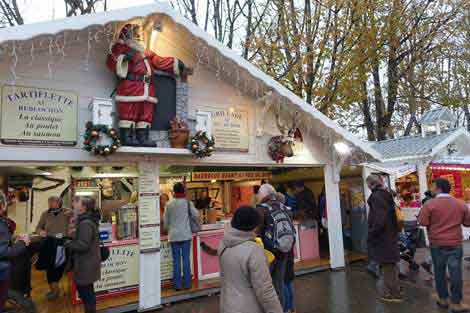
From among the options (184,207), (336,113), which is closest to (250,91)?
(184,207)

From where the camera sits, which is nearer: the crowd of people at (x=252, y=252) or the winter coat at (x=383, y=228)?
the crowd of people at (x=252, y=252)

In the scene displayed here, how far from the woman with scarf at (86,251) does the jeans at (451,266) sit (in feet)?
14.8

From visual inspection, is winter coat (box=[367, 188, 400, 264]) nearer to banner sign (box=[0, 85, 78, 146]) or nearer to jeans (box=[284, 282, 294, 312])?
jeans (box=[284, 282, 294, 312])

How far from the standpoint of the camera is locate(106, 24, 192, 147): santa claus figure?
572cm

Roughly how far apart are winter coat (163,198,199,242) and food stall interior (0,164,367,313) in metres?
0.53

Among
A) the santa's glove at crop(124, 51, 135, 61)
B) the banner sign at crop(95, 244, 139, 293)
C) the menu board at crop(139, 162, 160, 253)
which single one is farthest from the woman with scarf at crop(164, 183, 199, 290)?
the santa's glove at crop(124, 51, 135, 61)

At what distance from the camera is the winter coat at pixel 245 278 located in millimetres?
2600

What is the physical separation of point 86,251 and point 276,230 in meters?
2.28

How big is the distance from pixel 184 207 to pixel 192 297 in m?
1.56

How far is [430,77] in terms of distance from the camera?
1641 cm

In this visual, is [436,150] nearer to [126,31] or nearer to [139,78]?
[139,78]

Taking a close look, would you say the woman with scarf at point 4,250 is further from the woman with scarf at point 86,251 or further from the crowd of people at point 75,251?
the woman with scarf at point 86,251

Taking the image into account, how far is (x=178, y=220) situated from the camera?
253 inches

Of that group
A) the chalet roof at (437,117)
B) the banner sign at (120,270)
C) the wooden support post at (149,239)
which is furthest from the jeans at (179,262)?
the chalet roof at (437,117)
